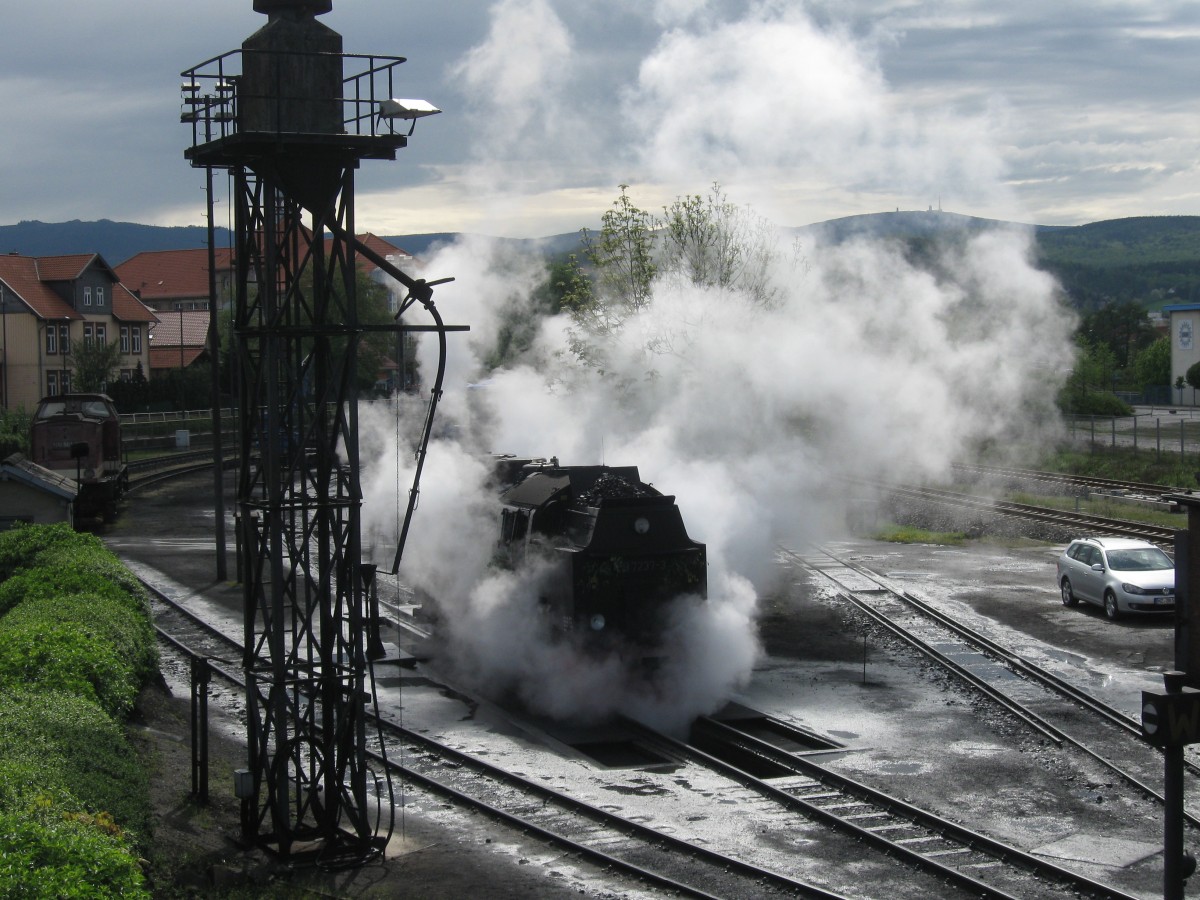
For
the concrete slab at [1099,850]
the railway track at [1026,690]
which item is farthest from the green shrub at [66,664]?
the railway track at [1026,690]

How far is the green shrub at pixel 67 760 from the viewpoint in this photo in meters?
9.66

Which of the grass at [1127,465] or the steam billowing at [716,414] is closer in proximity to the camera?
the steam billowing at [716,414]

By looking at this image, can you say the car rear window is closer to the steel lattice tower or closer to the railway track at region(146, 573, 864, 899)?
the railway track at region(146, 573, 864, 899)

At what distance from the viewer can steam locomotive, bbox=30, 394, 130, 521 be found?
36.7 m

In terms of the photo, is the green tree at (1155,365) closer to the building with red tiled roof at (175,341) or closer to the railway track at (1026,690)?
the building with red tiled roof at (175,341)

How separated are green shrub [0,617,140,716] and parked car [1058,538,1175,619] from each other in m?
16.5

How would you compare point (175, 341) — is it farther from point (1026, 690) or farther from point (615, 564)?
point (1026, 690)

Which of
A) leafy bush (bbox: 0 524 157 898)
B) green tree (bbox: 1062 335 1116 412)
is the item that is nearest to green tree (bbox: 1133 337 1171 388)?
green tree (bbox: 1062 335 1116 412)

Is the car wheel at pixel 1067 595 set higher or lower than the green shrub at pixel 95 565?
lower

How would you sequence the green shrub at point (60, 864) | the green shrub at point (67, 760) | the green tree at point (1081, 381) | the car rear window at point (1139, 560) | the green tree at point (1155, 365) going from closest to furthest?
the green shrub at point (60, 864) → the green shrub at point (67, 760) → the car rear window at point (1139, 560) → the green tree at point (1081, 381) → the green tree at point (1155, 365)

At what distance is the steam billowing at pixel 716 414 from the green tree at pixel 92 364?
101 feet

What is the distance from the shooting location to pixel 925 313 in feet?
128

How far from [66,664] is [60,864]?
6005 millimetres

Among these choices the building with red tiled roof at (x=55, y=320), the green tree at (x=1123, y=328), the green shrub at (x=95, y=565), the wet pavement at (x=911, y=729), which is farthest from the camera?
the green tree at (x=1123, y=328)
